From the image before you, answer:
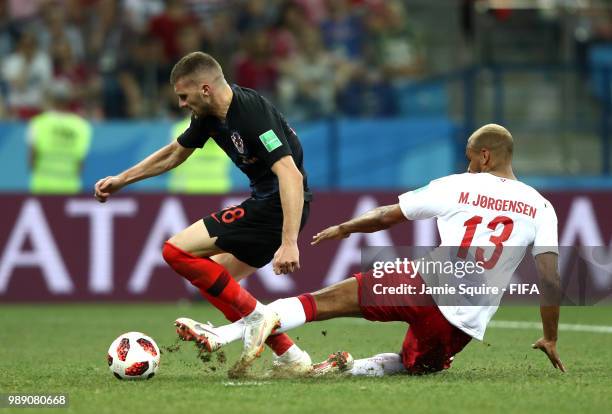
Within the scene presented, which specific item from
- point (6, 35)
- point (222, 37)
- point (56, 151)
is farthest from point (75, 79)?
point (222, 37)

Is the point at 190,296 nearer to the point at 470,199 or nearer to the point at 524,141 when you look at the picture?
the point at 524,141

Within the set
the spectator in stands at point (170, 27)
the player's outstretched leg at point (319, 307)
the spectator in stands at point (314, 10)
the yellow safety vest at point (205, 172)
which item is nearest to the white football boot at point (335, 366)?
the player's outstretched leg at point (319, 307)

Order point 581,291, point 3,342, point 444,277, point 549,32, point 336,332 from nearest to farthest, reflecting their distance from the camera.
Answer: point 444,277, point 581,291, point 3,342, point 336,332, point 549,32

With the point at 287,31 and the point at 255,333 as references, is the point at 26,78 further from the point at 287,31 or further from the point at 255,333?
the point at 255,333

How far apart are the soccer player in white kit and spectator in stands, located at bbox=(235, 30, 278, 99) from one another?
9.43m

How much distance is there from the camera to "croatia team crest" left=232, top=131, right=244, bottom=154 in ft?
25.4

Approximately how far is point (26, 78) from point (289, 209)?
10.0 meters

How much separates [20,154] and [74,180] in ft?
2.74

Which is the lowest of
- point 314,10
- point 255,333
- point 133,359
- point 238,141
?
point 133,359

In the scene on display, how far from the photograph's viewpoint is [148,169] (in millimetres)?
8516

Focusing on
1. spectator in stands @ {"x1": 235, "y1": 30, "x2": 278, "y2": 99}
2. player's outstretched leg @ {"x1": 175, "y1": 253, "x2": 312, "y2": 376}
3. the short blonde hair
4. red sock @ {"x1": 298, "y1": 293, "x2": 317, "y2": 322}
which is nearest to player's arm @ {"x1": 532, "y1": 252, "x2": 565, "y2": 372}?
the short blonde hair

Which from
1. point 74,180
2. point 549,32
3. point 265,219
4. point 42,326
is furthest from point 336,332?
point 549,32

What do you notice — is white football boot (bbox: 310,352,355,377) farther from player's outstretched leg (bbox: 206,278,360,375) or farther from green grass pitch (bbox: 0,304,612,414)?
player's outstretched leg (bbox: 206,278,360,375)

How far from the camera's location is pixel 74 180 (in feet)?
51.6
